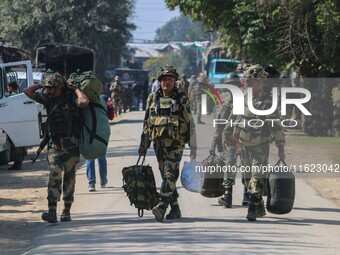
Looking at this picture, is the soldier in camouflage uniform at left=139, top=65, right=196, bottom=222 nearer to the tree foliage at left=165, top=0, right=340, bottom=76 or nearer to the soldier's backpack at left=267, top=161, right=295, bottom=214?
the soldier's backpack at left=267, top=161, right=295, bottom=214

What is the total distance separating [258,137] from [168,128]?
117cm

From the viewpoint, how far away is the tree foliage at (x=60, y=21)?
43250mm

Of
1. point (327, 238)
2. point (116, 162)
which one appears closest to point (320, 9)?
point (116, 162)

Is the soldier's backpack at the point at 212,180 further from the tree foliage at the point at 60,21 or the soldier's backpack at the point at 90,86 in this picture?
the tree foliage at the point at 60,21

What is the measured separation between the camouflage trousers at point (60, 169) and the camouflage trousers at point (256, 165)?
2.17 metres

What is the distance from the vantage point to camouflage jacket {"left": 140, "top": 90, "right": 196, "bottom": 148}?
11.6 m

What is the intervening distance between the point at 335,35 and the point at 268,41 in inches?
107

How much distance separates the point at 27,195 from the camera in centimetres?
1556

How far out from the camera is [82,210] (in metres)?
13.2

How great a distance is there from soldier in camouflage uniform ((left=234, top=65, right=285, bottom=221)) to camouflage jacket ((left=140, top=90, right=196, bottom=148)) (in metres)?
0.76

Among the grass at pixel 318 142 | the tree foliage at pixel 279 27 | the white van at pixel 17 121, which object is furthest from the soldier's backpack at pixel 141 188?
the tree foliage at pixel 279 27

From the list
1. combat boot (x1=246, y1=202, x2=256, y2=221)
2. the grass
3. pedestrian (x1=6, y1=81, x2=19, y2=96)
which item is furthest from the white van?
combat boot (x1=246, y1=202, x2=256, y2=221)

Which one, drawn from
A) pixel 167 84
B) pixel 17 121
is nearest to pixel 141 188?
pixel 167 84

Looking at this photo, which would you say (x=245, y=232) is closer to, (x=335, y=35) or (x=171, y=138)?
(x=171, y=138)
